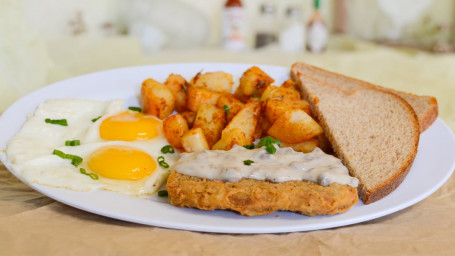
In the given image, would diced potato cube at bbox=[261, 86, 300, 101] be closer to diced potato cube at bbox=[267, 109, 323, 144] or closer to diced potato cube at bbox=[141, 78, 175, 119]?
diced potato cube at bbox=[267, 109, 323, 144]

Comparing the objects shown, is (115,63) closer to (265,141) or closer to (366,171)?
(265,141)

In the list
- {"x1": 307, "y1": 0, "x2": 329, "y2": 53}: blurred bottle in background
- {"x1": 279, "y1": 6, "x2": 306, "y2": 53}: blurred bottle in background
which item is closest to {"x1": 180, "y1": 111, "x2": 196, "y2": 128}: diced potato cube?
{"x1": 307, "y1": 0, "x2": 329, "y2": 53}: blurred bottle in background

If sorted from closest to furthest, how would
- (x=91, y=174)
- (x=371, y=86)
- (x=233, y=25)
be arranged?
(x=91, y=174), (x=371, y=86), (x=233, y=25)

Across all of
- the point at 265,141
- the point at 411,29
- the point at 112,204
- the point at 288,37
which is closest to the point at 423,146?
the point at 265,141

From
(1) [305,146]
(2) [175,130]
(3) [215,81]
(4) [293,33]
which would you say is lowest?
(4) [293,33]

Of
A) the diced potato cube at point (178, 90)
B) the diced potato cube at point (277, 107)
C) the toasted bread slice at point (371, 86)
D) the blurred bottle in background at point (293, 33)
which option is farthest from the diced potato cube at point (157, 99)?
the blurred bottle in background at point (293, 33)

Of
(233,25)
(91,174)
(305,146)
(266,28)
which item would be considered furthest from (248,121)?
(266,28)

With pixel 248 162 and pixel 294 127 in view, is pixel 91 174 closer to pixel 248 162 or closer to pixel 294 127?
pixel 248 162
